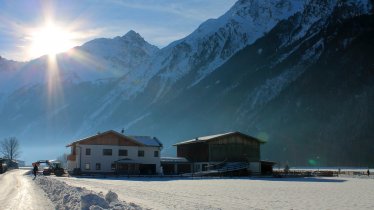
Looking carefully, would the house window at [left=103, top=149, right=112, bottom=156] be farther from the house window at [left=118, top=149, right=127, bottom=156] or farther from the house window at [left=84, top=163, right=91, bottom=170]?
the house window at [left=84, top=163, right=91, bottom=170]

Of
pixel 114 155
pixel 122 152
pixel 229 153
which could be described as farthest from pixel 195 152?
pixel 114 155

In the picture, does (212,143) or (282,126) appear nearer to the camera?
(212,143)

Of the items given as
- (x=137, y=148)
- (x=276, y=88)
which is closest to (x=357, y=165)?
(x=276, y=88)

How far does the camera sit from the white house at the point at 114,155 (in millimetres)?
81750

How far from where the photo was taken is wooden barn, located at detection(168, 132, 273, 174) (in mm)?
87125

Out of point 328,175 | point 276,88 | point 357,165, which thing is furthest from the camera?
point 276,88

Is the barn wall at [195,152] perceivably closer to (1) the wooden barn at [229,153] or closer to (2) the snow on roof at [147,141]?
(1) the wooden barn at [229,153]

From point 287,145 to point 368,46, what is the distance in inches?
2020

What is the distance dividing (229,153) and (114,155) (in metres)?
20.9

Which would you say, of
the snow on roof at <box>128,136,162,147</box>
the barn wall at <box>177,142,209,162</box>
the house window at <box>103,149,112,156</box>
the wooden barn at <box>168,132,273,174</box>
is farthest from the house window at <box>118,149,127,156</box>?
the barn wall at <box>177,142,209,162</box>

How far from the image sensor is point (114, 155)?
275ft

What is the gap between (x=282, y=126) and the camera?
571 ft

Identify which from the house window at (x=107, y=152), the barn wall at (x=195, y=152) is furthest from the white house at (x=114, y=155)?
the barn wall at (x=195, y=152)

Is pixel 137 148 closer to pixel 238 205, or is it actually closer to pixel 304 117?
pixel 238 205
